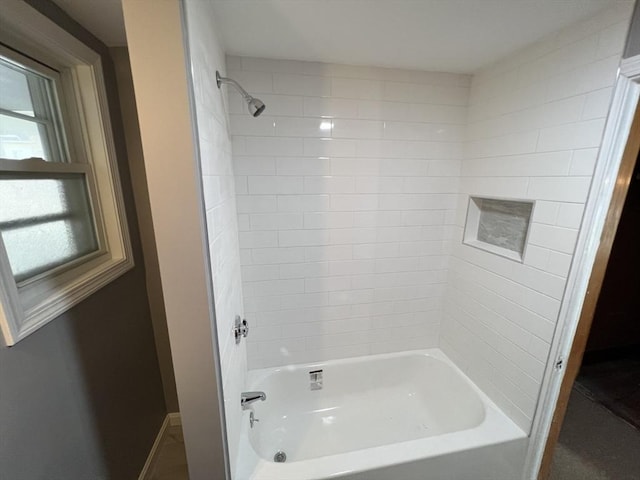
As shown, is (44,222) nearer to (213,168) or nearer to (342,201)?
(213,168)

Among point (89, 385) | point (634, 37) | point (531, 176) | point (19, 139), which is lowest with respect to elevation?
point (89, 385)

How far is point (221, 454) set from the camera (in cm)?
90

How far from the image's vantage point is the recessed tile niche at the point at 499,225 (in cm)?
138

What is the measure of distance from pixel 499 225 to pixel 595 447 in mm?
1617

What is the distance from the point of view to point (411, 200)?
5.74 feet

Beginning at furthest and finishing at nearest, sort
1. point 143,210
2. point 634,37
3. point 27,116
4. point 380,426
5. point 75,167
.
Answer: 1. point 380,426
2. point 143,210
3. point 75,167
4. point 27,116
5. point 634,37

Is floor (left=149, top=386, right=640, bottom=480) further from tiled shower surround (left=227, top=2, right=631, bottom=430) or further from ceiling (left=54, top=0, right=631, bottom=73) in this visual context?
ceiling (left=54, top=0, right=631, bottom=73)

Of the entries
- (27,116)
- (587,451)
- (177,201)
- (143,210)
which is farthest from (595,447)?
(27,116)

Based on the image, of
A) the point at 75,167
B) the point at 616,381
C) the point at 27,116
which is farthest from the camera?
the point at 616,381

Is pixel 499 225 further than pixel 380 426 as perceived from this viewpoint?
No

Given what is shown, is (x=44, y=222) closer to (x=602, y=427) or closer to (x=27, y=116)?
A: (x=27, y=116)

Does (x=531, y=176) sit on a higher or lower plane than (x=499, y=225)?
higher

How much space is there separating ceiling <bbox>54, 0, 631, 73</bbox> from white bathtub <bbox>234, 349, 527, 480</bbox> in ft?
6.28

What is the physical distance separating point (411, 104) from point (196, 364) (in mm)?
1765
